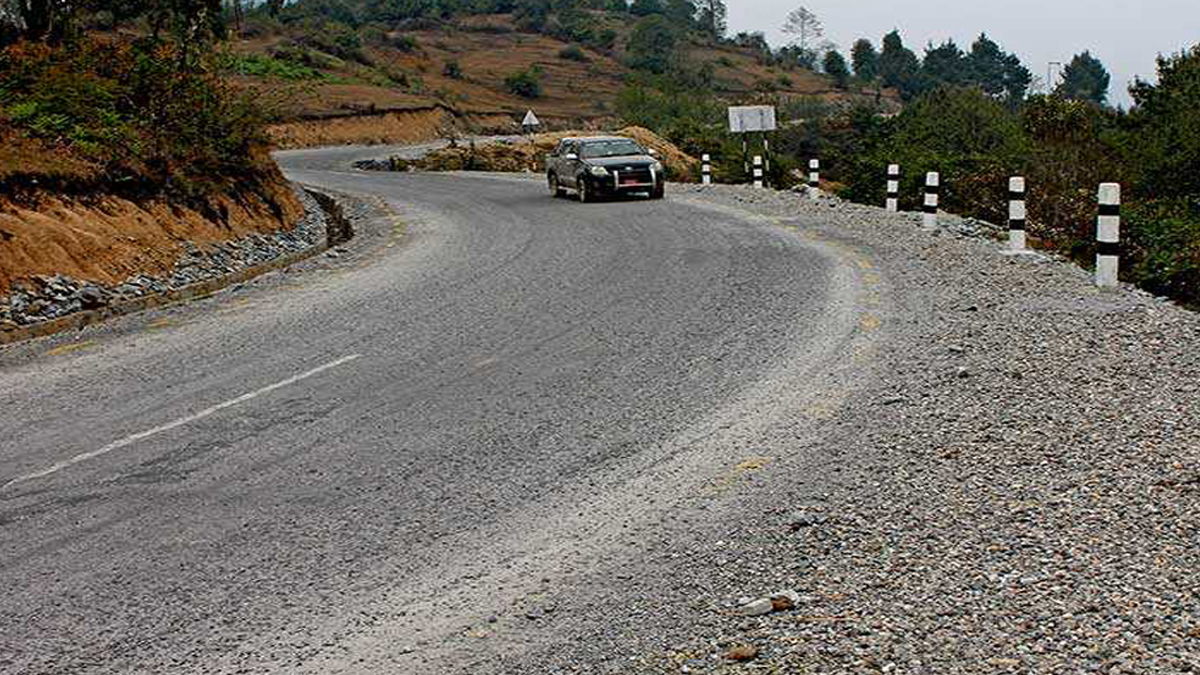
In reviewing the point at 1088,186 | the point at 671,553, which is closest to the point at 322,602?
the point at 671,553

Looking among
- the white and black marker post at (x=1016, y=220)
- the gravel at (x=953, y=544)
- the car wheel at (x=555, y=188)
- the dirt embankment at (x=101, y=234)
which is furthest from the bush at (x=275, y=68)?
the gravel at (x=953, y=544)

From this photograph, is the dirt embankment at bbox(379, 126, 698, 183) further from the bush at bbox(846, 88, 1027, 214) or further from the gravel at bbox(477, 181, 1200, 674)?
the gravel at bbox(477, 181, 1200, 674)

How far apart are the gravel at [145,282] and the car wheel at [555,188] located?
10.1 meters

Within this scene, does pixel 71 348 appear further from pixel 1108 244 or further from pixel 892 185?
pixel 892 185

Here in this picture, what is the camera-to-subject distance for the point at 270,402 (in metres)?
8.60

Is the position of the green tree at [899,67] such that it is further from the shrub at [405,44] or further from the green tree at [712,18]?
the shrub at [405,44]

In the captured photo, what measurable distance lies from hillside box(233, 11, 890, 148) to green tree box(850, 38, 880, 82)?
65.5ft

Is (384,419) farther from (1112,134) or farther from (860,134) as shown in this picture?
(860,134)

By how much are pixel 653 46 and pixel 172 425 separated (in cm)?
13578

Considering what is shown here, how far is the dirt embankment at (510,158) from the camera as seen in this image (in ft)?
164

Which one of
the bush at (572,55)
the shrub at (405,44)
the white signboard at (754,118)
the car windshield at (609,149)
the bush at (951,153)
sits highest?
the shrub at (405,44)

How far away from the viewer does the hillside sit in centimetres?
6919

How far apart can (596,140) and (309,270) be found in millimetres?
14548

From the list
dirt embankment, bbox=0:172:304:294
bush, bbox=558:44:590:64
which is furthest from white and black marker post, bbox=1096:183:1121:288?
bush, bbox=558:44:590:64
